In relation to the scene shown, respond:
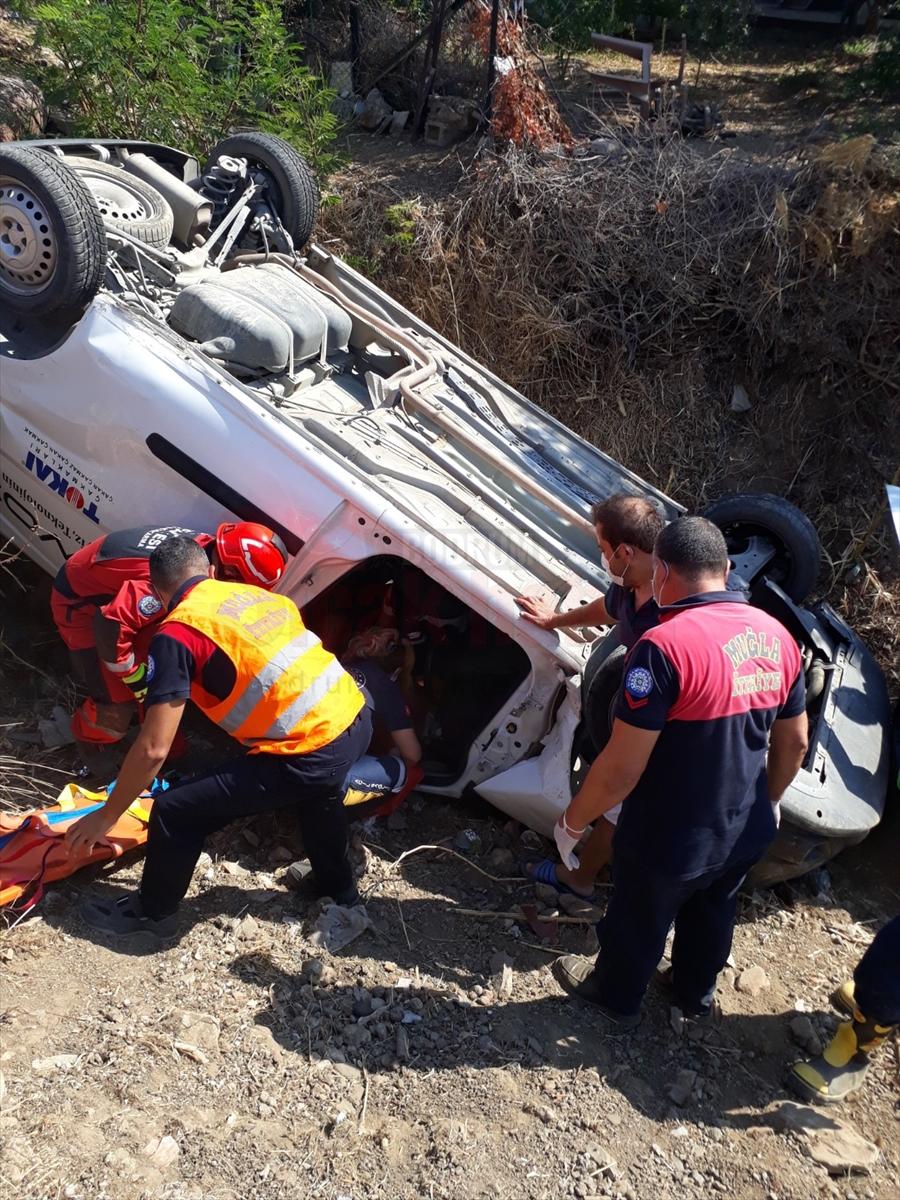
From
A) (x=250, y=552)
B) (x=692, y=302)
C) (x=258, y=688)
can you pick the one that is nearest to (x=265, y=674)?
(x=258, y=688)

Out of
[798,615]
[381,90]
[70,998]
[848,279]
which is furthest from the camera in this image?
[381,90]

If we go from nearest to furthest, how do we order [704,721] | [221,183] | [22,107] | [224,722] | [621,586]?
[704,721] → [224,722] → [621,586] → [221,183] → [22,107]

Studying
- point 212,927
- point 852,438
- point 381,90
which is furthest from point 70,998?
point 381,90

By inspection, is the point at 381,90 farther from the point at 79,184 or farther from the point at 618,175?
the point at 79,184

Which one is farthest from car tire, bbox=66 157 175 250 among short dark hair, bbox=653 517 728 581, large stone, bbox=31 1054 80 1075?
large stone, bbox=31 1054 80 1075

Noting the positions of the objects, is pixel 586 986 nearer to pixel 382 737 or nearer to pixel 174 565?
pixel 382 737

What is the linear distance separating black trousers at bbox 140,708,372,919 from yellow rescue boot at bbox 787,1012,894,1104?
1.70 metres

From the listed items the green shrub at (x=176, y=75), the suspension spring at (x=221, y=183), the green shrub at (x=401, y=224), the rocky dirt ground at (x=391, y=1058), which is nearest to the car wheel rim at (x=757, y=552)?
the rocky dirt ground at (x=391, y=1058)

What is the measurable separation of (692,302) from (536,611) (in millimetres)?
4040

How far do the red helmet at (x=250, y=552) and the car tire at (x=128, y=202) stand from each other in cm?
163

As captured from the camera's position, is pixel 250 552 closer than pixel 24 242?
Yes

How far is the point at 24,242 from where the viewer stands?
3799 millimetres

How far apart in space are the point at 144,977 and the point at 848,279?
587cm

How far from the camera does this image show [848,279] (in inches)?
249
